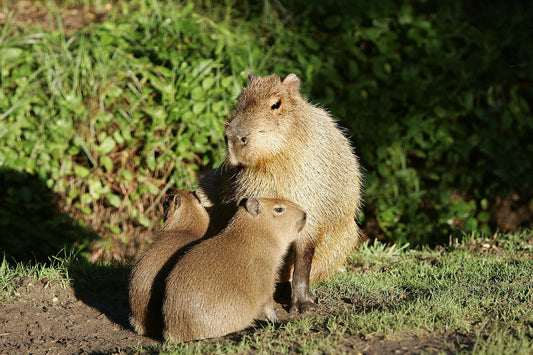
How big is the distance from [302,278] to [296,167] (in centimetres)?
73

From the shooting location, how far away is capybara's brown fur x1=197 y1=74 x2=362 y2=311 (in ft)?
12.9

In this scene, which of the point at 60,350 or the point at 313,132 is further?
the point at 313,132

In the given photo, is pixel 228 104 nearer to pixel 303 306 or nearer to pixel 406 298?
pixel 303 306

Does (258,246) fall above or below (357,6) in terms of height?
below

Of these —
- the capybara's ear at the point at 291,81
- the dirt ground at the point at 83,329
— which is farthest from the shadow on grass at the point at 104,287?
the capybara's ear at the point at 291,81

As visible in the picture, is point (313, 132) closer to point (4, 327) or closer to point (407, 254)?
point (407, 254)

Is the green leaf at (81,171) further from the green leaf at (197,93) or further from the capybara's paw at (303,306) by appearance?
the capybara's paw at (303,306)

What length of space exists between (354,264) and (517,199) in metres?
3.22

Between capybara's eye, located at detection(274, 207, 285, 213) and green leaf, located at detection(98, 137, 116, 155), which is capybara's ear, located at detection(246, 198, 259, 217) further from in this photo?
green leaf, located at detection(98, 137, 116, 155)

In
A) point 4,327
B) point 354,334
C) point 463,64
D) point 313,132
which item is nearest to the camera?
point 354,334

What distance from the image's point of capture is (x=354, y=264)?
16.7 feet

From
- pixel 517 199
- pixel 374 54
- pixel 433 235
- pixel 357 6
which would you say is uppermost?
pixel 357 6

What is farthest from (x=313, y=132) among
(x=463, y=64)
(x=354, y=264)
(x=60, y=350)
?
(x=463, y=64)

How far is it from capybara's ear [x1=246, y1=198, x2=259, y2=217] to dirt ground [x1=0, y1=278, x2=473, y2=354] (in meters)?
0.68
